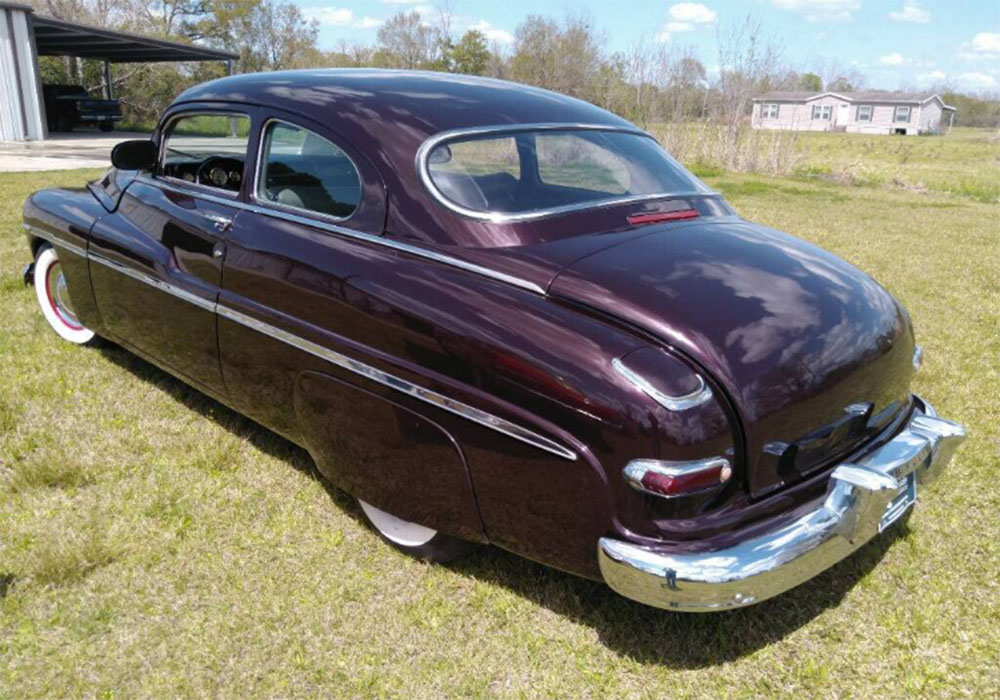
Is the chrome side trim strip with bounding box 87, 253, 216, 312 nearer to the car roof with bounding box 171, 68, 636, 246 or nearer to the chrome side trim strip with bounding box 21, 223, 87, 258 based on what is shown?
the chrome side trim strip with bounding box 21, 223, 87, 258

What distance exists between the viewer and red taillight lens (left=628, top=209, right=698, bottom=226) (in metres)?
2.78

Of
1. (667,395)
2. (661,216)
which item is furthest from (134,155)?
(667,395)

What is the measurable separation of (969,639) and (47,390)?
420 cm

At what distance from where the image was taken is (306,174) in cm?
297

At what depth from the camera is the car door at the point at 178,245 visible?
3184mm

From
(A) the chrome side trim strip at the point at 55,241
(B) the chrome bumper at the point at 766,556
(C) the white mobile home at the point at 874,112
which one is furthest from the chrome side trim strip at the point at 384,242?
(C) the white mobile home at the point at 874,112

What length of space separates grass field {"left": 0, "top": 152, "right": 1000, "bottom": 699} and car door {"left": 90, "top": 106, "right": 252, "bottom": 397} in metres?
0.46

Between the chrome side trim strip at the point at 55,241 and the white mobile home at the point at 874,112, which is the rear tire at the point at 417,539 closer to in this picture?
the chrome side trim strip at the point at 55,241

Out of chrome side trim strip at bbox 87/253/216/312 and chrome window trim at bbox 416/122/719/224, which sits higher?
chrome window trim at bbox 416/122/719/224

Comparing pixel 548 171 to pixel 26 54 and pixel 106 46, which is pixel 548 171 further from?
pixel 106 46

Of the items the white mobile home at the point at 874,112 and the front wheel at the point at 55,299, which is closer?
the front wheel at the point at 55,299

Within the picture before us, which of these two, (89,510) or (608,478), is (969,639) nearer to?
(608,478)

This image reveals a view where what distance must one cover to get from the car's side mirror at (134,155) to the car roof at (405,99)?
1.30 feet

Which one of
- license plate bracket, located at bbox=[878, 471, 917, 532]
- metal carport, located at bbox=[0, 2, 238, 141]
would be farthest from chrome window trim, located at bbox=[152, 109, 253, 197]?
metal carport, located at bbox=[0, 2, 238, 141]
